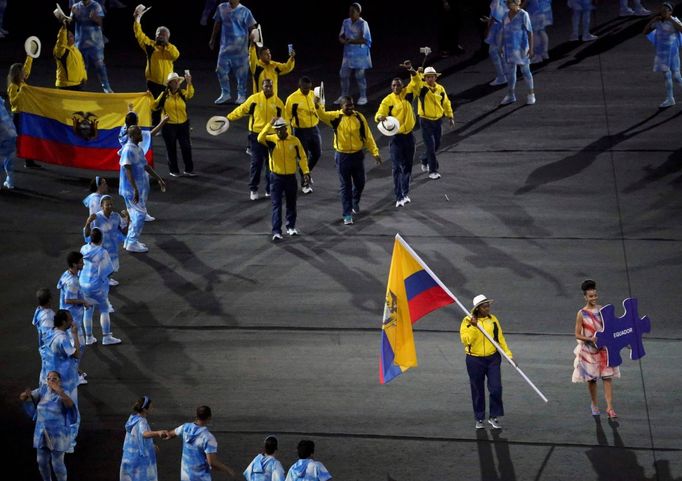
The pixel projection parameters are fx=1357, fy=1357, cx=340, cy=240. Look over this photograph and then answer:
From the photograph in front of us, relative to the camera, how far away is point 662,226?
21281 millimetres

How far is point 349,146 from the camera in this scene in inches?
854

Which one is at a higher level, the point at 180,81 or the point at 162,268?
the point at 180,81

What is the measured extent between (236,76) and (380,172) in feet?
17.0

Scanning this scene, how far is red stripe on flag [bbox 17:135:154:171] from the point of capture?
80.1 ft

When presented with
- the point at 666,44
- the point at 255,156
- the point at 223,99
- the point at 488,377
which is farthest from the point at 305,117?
the point at 488,377

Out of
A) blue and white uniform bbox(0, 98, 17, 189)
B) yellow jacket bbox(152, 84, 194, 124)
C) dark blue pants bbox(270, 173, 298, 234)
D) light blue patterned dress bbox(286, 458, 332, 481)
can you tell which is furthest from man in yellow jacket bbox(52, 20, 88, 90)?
light blue patterned dress bbox(286, 458, 332, 481)

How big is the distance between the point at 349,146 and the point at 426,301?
20.2 ft

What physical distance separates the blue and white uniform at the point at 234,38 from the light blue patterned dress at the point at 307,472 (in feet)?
50.9

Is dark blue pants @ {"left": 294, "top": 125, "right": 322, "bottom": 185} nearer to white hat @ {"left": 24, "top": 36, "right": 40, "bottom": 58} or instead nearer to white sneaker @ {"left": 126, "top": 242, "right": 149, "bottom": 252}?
white sneaker @ {"left": 126, "top": 242, "right": 149, "bottom": 252}

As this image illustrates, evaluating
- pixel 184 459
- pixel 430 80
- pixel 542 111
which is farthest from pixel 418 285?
pixel 542 111

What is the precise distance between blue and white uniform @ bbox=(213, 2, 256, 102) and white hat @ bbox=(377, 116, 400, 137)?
671cm

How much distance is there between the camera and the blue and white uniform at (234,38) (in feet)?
90.4

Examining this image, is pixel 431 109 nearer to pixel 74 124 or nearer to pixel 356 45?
pixel 356 45

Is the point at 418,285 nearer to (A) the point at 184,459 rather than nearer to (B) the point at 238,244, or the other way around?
(A) the point at 184,459
